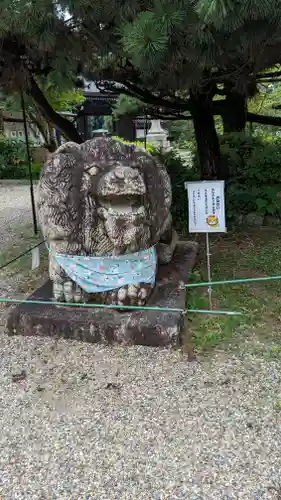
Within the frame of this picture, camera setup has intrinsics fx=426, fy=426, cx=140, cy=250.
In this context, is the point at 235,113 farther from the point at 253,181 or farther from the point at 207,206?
the point at 207,206

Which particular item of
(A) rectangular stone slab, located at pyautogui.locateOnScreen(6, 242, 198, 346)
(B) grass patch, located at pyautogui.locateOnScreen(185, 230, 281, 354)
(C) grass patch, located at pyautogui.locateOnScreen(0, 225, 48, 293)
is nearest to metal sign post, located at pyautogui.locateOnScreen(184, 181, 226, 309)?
(B) grass patch, located at pyautogui.locateOnScreen(185, 230, 281, 354)

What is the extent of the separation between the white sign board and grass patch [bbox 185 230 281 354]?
673 millimetres

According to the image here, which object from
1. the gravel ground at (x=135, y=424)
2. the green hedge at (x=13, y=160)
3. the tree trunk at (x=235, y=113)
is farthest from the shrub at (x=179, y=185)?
the green hedge at (x=13, y=160)

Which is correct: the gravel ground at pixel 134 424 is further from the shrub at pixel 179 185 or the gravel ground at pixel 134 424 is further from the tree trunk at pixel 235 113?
the tree trunk at pixel 235 113

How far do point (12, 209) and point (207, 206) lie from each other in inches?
244

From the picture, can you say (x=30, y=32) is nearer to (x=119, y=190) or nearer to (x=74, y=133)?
(x=119, y=190)

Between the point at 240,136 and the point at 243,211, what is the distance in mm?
1421

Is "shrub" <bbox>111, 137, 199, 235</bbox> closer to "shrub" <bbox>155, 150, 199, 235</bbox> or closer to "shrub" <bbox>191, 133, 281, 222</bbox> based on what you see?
"shrub" <bbox>155, 150, 199, 235</bbox>

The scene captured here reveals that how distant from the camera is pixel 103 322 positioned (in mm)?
3055

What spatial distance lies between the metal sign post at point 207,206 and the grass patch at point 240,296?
248 millimetres

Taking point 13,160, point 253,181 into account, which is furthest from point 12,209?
point 13,160

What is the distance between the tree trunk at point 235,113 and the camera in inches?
246

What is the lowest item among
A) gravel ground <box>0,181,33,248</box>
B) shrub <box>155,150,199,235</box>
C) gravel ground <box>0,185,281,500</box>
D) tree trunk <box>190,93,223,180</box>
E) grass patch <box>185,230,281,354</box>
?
gravel ground <box>0,185,281,500</box>

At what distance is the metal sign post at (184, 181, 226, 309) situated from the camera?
3.36 meters
